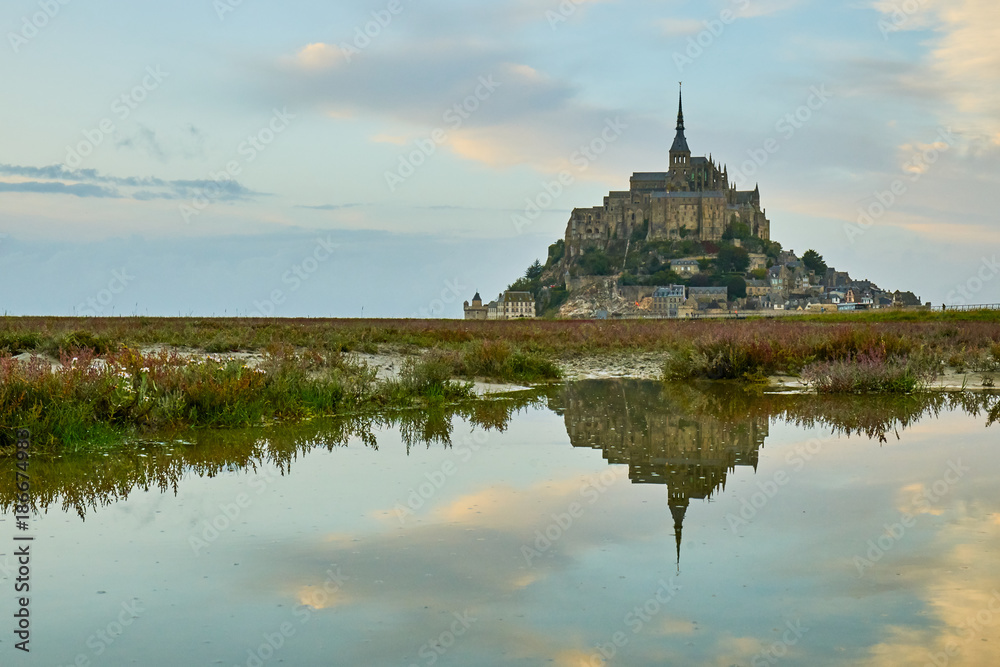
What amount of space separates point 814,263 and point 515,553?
128729mm

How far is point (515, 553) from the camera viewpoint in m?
4.95

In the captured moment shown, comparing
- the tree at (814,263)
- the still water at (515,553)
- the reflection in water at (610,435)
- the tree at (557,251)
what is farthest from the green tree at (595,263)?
the still water at (515,553)

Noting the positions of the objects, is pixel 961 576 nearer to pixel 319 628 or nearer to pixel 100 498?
pixel 319 628

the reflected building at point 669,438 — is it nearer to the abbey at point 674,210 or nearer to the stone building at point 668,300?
the stone building at point 668,300

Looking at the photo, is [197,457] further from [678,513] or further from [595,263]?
[595,263]

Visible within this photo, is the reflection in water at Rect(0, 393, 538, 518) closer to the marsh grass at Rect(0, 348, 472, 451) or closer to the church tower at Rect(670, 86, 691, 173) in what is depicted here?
the marsh grass at Rect(0, 348, 472, 451)

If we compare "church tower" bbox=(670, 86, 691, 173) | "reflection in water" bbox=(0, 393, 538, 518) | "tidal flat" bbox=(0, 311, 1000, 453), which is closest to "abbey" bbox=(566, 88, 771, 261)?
"church tower" bbox=(670, 86, 691, 173)

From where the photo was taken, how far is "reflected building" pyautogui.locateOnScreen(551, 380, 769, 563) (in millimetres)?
6895

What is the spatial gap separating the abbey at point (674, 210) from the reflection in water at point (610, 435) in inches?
4293

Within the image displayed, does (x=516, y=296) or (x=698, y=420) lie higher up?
(x=516, y=296)

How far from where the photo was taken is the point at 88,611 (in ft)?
13.3

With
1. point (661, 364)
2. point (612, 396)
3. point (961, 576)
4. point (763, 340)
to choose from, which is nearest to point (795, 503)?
point (961, 576)

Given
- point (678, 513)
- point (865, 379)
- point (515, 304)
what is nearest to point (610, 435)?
point (678, 513)

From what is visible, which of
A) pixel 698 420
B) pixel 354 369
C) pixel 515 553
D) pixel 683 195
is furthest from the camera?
pixel 683 195
